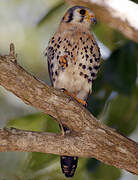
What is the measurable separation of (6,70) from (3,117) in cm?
371

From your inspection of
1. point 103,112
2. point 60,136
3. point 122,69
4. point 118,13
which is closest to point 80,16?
point 118,13

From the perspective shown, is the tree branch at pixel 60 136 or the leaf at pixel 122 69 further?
the leaf at pixel 122 69

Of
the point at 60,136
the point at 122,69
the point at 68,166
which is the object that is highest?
the point at 60,136

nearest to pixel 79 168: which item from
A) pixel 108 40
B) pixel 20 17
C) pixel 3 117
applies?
pixel 108 40

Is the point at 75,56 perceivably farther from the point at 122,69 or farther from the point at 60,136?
the point at 60,136

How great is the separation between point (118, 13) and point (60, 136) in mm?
1617

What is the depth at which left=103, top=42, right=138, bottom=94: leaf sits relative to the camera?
5059mm

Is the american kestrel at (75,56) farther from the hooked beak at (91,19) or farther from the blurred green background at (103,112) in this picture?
the blurred green background at (103,112)

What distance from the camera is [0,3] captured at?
8266 mm

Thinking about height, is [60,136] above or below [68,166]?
above

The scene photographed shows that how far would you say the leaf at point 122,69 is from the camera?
506cm

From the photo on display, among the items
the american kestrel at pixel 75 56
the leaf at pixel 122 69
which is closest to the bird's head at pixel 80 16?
the american kestrel at pixel 75 56

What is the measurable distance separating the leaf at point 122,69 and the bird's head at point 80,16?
2.02 feet

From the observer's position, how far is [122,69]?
17.4 ft
